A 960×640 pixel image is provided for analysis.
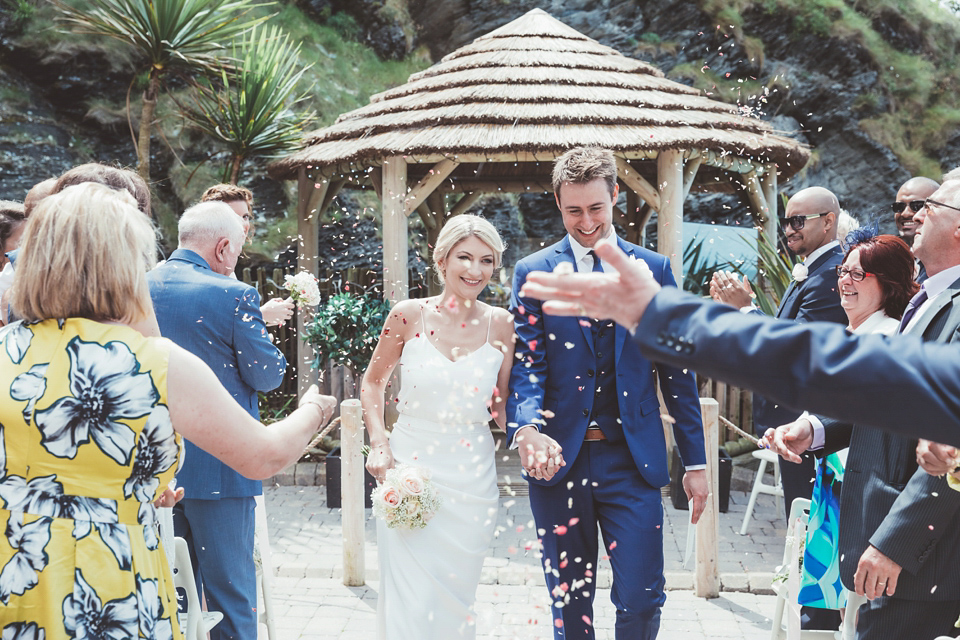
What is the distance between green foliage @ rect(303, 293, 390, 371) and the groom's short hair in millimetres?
4718

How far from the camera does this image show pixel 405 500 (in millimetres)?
3445

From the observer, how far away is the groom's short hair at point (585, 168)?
129 inches

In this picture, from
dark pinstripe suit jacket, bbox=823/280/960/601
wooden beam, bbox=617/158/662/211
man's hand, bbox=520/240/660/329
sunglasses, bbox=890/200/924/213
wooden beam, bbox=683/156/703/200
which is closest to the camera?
man's hand, bbox=520/240/660/329

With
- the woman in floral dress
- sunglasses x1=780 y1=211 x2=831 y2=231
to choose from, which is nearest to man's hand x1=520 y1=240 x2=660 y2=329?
the woman in floral dress

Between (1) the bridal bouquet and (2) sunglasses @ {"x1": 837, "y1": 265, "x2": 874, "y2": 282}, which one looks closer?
(1) the bridal bouquet

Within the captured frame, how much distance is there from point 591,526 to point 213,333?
195 centimetres

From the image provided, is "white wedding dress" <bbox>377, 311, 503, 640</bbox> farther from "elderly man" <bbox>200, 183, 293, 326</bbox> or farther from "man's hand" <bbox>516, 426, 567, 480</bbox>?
"elderly man" <bbox>200, 183, 293, 326</bbox>

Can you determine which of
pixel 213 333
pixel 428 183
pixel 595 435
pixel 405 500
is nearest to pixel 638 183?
pixel 428 183

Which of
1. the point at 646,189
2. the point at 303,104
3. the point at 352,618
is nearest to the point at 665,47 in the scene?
the point at 303,104

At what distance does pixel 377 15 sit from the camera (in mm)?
21375

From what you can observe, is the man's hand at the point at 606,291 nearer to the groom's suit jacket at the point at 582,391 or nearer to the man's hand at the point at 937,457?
the man's hand at the point at 937,457

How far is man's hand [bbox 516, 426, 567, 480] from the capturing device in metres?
3.05

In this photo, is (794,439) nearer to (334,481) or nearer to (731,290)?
(731,290)

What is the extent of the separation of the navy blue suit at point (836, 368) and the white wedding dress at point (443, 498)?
2.24m
